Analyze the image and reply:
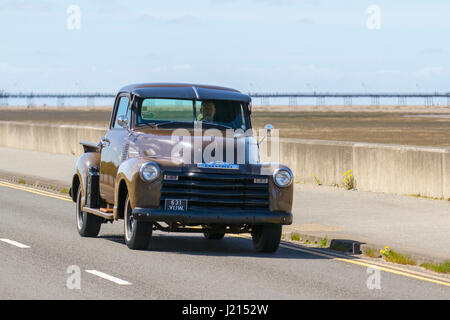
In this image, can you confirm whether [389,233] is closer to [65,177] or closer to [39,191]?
[39,191]

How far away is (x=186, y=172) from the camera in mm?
13109

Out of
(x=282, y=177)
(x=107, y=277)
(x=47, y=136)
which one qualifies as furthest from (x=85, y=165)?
(x=47, y=136)

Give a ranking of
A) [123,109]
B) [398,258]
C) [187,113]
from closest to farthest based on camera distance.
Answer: [398,258], [187,113], [123,109]

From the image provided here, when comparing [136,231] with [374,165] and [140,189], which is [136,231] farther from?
[374,165]

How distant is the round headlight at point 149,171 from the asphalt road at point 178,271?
978 millimetres

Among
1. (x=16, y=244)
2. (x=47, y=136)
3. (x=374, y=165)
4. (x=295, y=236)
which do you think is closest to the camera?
(x=16, y=244)

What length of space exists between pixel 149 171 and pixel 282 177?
5.66 feet

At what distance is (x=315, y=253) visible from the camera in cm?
1400

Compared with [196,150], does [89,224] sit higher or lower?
lower

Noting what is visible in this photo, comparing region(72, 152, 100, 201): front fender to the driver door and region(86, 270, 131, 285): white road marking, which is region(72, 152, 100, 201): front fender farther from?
region(86, 270, 131, 285): white road marking

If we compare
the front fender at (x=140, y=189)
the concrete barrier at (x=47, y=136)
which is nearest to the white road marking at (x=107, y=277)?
the front fender at (x=140, y=189)

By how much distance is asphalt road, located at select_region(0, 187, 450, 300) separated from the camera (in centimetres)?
1034

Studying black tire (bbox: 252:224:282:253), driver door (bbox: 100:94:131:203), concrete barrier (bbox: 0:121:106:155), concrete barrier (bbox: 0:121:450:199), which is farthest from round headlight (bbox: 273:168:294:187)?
concrete barrier (bbox: 0:121:106:155)

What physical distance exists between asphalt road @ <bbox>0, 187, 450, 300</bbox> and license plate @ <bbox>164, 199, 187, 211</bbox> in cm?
62
